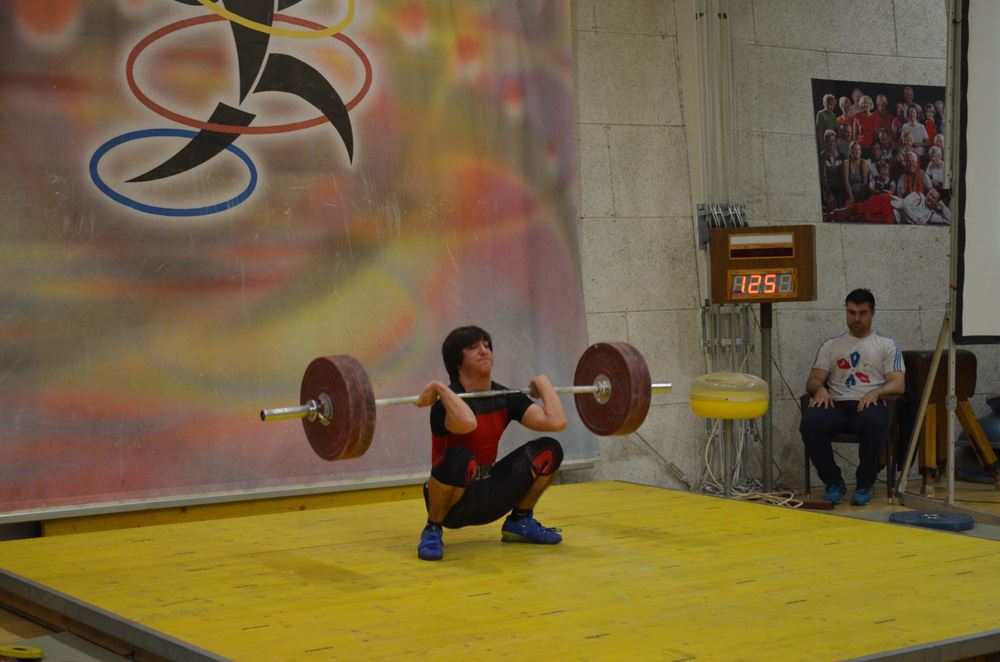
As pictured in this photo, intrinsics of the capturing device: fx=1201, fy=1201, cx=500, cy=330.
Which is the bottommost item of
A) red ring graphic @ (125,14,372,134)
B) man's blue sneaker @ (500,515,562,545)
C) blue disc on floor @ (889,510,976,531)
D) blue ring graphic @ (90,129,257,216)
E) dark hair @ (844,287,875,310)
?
blue disc on floor @ (889,510,976,531)

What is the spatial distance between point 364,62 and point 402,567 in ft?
8.69

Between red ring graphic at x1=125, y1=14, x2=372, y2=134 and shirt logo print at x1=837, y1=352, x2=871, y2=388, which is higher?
red ring graphic at x1=125, y1=14, x2=372, y2=134

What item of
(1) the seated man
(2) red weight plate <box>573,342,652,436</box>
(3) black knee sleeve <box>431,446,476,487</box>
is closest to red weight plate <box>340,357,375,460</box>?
(3) black knee sleeve <box>431,446,476,487</box>

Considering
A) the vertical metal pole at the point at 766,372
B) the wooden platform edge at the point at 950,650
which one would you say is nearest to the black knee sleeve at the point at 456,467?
the wooden platform edge at the point at 950,650

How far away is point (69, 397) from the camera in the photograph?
4.89 metres

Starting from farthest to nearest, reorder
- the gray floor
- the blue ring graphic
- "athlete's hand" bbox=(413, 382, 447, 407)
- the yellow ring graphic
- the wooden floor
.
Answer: the yellow ring graphic, the blue ring graphic, "athlete's hand" bbox=(413, 382, 447, 407), the gray floor, the wooden floor

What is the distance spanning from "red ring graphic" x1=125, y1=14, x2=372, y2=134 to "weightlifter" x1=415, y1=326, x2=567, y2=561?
72.8 inches

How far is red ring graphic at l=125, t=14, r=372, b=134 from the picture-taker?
507 centimetres

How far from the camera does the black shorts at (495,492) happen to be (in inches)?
155

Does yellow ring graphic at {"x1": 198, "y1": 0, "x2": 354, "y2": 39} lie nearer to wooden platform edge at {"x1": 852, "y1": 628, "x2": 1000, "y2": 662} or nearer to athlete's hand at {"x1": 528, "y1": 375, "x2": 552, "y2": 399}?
athlete's hand at {"x1": 528, "y1": 375, "x2": 552, "y2": 399}

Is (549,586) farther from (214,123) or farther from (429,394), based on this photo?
(214,123)

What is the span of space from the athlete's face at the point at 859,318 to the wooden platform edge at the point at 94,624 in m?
4.16

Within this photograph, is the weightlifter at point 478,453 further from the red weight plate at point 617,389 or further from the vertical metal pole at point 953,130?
the vertical metal pole at point 953,130

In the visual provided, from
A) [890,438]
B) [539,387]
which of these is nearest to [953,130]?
[890,438]
